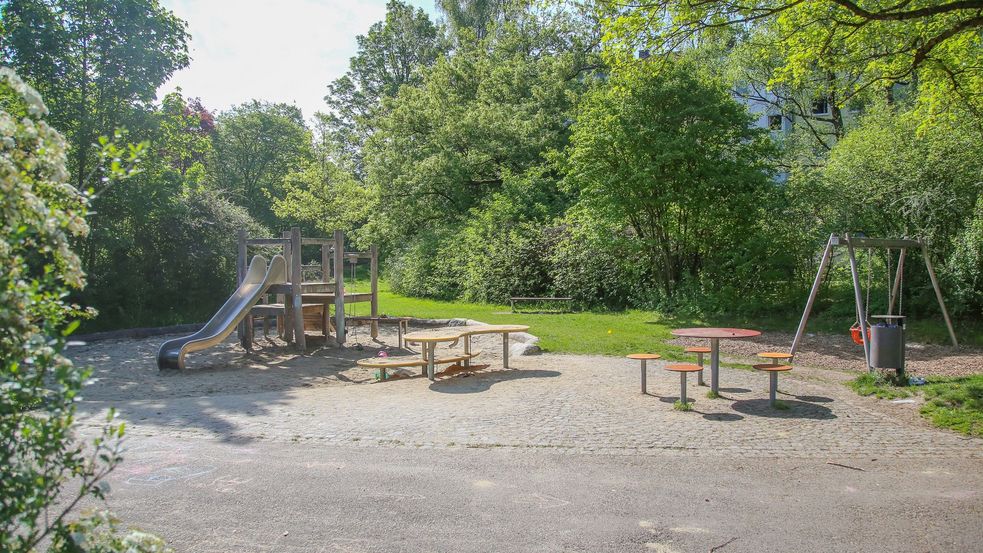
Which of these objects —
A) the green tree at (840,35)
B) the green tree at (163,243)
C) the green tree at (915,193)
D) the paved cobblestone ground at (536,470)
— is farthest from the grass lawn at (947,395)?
the green tree at (163,243)

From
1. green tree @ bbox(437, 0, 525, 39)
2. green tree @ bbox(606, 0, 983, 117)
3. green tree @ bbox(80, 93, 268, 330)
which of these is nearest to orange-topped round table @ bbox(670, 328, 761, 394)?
green tree @ bbox(606, 0, 983, 117)

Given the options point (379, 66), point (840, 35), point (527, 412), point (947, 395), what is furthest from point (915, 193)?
point (379, 66)

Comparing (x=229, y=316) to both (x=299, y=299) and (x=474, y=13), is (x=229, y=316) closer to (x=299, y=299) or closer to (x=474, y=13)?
(x=299, y=299)

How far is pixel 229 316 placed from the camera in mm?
12688

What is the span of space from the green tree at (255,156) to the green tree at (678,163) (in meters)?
37.9

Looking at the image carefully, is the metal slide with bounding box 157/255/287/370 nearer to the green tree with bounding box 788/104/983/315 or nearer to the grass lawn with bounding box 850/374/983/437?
the grass lawn with bounding box 850/374/983/437

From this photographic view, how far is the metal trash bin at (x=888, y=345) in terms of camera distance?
369 inches

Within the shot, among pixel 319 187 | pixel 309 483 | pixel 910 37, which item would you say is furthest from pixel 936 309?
pixel 319 187

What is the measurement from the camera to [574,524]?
453 cm

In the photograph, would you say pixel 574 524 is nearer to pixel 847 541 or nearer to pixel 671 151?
pixel 847 541

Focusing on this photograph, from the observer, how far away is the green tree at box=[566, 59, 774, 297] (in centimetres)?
1759

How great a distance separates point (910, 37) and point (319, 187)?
33051mm

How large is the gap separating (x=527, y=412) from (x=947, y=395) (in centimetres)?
537

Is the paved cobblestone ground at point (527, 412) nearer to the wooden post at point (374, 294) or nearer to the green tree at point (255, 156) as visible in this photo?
the wooden post at point (374, 294)
